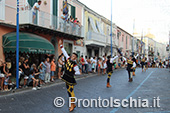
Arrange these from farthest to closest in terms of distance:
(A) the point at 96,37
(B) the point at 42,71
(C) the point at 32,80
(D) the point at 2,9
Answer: (A) the point at 96,37, (D) the point at 2,9, (B) the point at 42,71, (C) the point at 32,80

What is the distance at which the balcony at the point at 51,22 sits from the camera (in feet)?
44.9

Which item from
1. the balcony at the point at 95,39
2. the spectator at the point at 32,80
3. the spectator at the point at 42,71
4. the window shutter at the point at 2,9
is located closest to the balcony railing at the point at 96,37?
the balcony at the point at 95,39

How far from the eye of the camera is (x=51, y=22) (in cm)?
1681

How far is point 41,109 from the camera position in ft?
21.0

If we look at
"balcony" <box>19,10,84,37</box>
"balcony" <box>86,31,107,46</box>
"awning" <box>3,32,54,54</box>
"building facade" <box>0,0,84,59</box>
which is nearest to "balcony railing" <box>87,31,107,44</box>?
"balcony" <box>86,31,107,46</box>

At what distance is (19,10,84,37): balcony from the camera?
44.9ft

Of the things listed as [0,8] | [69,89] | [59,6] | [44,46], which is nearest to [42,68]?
[44,46]

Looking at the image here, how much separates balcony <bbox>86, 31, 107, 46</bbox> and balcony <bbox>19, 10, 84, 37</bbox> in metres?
3.62

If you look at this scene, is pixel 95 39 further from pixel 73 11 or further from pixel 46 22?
pixel 46 22

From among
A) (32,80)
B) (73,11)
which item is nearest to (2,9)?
(32,80)

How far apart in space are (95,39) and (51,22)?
415 inches

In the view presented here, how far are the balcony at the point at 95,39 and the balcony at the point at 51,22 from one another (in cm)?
362

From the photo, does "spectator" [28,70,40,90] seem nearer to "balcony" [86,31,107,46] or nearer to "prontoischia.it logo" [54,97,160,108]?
"prontoischia.it logo" [54,97,160,108]

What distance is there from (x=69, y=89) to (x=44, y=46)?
8490 mm
